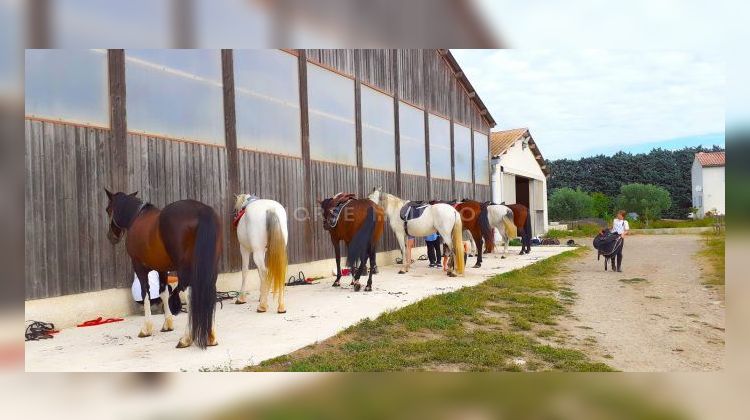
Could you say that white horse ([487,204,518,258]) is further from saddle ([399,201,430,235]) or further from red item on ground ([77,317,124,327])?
red item on ground ([77,317,124,327])

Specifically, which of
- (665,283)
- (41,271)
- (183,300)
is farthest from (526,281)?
(41,271)

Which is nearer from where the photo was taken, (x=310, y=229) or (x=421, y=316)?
(x=421, y=316)

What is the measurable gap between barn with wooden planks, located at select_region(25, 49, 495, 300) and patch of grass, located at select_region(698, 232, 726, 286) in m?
7.09

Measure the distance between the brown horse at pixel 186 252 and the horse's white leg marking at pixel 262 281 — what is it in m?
1.49

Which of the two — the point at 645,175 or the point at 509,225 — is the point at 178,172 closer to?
the point at 509,225

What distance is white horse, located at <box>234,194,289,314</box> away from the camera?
573 cm

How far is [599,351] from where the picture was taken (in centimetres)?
449

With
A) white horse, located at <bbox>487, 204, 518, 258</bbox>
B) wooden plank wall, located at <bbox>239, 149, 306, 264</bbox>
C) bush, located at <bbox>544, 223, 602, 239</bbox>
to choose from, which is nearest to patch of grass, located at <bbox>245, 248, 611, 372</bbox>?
wooden plank wall, located at <bbox>239, 149, 306, 264</bbox>

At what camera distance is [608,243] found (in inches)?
426

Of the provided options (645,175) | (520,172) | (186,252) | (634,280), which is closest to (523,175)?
(520,172)

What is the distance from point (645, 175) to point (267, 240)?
1518cm

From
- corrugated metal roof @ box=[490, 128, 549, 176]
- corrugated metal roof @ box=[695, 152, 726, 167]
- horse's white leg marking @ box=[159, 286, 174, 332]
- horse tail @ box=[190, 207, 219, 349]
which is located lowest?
horse's white leg marking @ box=[159, 286, 174, 332]
